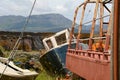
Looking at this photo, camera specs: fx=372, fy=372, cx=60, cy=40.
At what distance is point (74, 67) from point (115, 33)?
22.2ft

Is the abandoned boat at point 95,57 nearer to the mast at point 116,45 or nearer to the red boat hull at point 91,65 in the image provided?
the red boat hull at point 91,65

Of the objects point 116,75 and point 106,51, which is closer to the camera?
point 116,75

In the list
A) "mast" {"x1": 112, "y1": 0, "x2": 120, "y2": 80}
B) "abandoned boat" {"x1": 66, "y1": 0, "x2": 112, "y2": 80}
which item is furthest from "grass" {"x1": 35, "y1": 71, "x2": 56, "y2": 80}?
"mast" {"x1": 112, "y1": 0, "x2": 120, "y2": 80}

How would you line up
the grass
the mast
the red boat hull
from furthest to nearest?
the grass
the red boat hull
the mast

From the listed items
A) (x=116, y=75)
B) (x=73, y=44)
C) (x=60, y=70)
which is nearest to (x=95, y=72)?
(x=116, y=75)

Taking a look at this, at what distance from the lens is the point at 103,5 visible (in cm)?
978

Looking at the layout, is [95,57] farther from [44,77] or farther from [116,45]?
[44,77]

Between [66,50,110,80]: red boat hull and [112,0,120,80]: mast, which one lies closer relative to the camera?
[112,0,120,80]: mast

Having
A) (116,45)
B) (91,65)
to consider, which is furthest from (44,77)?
(116,45)

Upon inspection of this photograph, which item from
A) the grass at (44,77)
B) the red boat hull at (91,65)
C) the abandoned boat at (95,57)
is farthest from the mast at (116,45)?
the grass at (44,77)

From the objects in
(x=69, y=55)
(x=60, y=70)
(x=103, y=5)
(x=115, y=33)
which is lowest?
(x=60, y=70)

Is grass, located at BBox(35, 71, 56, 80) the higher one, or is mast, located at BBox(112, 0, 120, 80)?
mast, located at BBox(112, 0, 120, 80)

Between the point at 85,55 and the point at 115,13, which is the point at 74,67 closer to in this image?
the point at 85,55

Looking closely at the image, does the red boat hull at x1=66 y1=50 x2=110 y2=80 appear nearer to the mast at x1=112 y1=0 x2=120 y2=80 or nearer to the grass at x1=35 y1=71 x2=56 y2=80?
the mast at x1=112 y1=0 x2=120 y2=80
